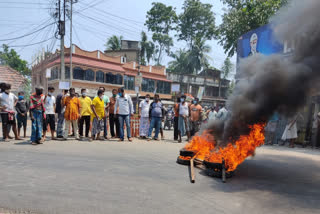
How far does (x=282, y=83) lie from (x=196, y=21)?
141 feet

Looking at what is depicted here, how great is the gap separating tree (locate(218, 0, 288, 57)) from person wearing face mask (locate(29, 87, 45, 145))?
14214 mm

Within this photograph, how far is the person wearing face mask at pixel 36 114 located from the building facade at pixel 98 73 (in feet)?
63.6

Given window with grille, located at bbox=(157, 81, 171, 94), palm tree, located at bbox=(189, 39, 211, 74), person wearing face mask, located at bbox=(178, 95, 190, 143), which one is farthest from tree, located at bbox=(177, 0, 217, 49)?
person wearing face mask, located at bbox=(178, 95, 190, 143)

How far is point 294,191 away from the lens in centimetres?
423

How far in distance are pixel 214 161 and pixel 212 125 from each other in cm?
124

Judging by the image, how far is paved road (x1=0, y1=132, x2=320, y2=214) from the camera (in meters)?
3.34

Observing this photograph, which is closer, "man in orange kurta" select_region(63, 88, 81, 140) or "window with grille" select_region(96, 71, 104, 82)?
"man in orange kurta" select_region(63, 88, 81, 140)

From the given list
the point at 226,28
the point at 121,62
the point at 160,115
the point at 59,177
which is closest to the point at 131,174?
the point at 59,177

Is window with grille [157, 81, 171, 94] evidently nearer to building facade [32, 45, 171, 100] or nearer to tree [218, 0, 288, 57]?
building facade [32, 45, 171, 100]

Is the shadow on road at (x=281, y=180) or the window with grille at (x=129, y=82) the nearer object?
the shadow on road at (x=281, y=180)

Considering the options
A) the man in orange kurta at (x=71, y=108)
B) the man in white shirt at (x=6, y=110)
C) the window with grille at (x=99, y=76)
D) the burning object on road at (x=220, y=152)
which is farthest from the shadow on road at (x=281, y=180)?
the window with grille at (x=99, y=76)

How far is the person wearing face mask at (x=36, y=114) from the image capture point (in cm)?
748

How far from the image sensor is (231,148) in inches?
199

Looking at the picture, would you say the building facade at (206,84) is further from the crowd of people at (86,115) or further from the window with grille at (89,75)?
the crowd of people at (86,115)
